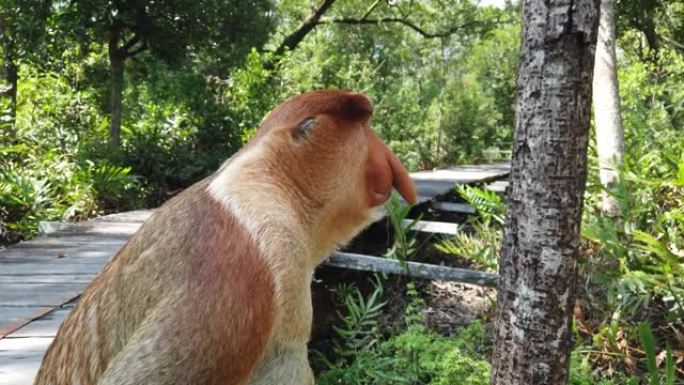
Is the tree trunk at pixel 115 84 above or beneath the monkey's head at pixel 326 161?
above

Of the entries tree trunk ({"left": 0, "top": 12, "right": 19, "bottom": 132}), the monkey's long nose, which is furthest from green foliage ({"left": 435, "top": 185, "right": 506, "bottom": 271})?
tree trunk ({"left": 0, "top": 12, "right": 19, "bottom": 132})

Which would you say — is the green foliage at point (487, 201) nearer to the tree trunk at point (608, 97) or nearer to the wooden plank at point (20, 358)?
the tree trunk at point (608, 97)

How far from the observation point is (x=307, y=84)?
29.7 ft

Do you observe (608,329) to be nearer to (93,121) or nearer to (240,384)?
(240,384)

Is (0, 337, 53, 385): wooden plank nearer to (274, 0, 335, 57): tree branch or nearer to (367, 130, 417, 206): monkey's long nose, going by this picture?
(367, 130, 417, 206): monkey's long nose

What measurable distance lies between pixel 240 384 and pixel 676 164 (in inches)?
122

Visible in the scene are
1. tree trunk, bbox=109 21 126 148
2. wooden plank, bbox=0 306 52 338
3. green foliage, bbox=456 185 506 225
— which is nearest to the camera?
wooden plank, bbox=0 306 52 338

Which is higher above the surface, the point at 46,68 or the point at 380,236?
the point at 46,68

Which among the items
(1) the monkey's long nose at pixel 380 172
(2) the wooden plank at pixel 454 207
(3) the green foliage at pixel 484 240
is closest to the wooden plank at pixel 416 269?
(3) the green foliage at pixel 484 240

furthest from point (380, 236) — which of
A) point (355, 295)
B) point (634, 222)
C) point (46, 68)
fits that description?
point (46, 68)

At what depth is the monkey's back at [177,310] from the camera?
1.08 metres

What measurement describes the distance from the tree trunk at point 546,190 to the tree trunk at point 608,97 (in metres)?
2.52

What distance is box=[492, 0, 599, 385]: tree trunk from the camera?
57.8 inches

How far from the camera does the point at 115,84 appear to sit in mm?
7676
